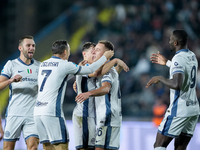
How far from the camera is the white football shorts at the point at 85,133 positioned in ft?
16.4

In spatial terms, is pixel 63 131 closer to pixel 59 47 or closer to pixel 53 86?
pixel 53 86

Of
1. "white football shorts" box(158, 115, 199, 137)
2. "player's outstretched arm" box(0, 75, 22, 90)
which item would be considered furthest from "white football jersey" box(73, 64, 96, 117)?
"white football shorts" box(158, 115, 199, 137)

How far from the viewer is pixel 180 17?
42.0 ft

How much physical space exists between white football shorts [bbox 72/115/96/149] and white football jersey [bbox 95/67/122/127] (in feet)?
0.56

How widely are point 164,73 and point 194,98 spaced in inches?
264

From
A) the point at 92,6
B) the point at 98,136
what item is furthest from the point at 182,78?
the point at 92,6

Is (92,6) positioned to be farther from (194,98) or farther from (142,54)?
(194,98)

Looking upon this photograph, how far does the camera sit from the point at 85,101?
16.8ft

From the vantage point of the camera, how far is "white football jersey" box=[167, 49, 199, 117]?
14.6 feet

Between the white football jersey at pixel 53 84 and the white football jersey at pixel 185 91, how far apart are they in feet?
4.22

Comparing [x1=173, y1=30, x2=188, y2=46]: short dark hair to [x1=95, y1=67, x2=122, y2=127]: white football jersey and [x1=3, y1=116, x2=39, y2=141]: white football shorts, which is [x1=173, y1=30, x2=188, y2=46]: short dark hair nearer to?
[x1=95, y1=67, x2=122, y2=127]: white football jersey

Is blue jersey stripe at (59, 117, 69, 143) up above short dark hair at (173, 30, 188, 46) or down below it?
below

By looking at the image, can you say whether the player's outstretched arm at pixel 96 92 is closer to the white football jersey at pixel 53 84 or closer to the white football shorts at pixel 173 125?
the white football jersey at pixel 53 84

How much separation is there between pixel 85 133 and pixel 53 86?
3.13ft
